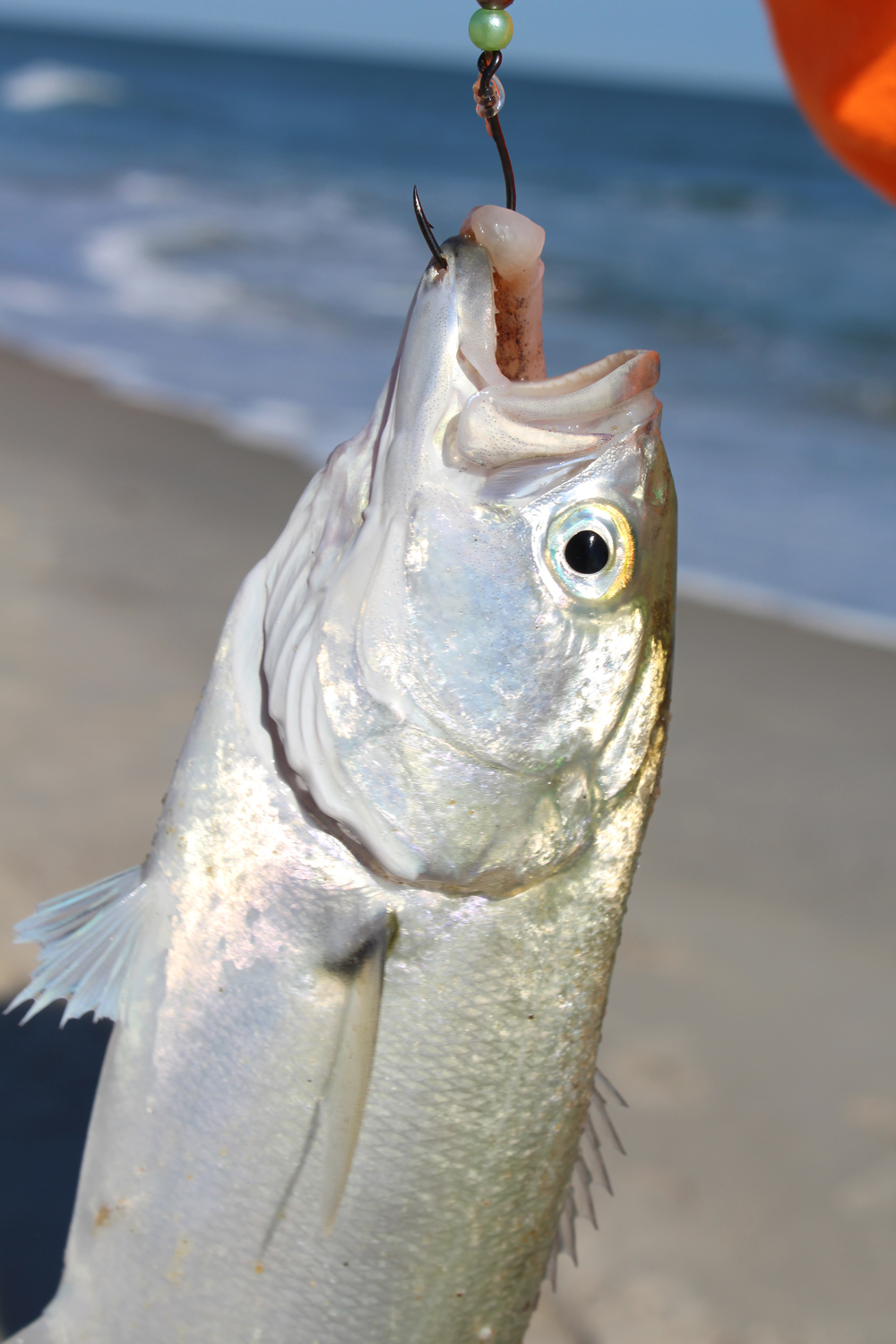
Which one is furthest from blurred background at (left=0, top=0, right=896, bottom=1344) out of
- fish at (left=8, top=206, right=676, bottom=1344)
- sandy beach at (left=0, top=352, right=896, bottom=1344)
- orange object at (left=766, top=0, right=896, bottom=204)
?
orange object at (left=766, top=0, right=896, bottom=204)

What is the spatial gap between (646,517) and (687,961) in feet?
7.59

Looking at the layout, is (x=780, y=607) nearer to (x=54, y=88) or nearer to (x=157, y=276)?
(x=157, y=276)

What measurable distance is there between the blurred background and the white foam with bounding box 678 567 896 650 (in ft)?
0.08

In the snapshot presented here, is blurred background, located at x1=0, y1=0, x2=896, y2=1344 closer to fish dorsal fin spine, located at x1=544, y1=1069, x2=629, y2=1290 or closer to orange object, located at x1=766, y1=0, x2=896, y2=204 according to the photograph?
fish dorsal fin spine, located at x1=544, y1=1069, x2=629, y2=1290

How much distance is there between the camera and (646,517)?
63.8 inches

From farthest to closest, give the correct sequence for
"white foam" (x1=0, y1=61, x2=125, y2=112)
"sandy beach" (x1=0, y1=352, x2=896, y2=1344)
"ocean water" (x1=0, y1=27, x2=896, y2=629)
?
"white foam" (x1=0, y1=61, x2=125, y2=112) → "ocean water" (x1=0, y1=27, x2=896, y2=629) → "sandy beach" (x1=0, y1=352, x2=896, y2=1344)

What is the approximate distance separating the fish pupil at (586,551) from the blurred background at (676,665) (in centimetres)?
179

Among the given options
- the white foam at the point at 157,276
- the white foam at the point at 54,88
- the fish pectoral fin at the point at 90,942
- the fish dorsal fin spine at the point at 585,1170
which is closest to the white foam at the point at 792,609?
the fish dorsal fin spine at the point at 585,1170

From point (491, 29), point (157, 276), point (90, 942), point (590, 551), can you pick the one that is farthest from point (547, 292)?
point (90, 942)

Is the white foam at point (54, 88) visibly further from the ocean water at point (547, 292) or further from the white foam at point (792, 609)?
the white foam at point (792, 609)

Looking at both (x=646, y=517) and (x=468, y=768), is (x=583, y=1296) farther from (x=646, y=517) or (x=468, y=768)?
(x=646, y=517)

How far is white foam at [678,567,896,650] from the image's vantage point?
584 centimetres

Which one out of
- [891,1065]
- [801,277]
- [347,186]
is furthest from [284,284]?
[891,1065]

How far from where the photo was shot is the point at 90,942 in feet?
5.71
